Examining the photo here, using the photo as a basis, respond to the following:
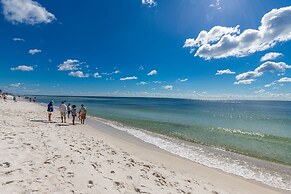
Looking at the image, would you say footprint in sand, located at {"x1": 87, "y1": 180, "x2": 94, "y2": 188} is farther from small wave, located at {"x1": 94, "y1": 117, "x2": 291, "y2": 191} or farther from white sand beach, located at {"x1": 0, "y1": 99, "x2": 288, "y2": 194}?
small wave, located at {"x1": 94, "y1": 117, "x2": 291, "y2": 191}

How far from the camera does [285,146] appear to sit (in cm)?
1938

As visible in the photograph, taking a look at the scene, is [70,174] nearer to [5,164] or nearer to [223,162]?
[5,164]

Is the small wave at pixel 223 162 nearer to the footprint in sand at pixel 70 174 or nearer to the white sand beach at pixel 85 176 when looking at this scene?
the white sand beach at pixel 85 176

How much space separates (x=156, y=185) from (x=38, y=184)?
356cm

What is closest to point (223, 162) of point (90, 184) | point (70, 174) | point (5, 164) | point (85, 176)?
point (85, 176)

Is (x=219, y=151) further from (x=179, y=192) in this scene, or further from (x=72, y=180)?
(x=72, y=180)

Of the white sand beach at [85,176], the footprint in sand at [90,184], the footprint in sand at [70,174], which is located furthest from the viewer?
the footprint in sand at [70,174]

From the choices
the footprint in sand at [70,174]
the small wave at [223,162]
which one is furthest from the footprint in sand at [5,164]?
Answer: the small wave at [223,162]

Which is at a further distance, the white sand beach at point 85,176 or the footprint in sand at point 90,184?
the footprint in sand at point 90,184

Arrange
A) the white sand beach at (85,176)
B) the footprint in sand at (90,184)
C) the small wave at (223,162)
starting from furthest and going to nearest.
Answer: the small wave at (223,162), the footprint in sand at (90,184), the white sand beach at (85,176)

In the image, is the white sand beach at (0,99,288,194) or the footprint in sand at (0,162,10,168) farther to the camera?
the footprint in sand at (0,162,10,168)

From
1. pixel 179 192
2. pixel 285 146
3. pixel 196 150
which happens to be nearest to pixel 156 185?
pixel 179 192

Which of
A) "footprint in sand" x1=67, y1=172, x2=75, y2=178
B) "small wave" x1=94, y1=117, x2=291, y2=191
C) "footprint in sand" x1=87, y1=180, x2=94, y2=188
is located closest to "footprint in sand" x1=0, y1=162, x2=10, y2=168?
A: "footprint in sand" x1=67, y1=172, x2=75, y2=178

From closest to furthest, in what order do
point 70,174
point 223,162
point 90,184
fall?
point 90,184 < point 70,174 < point 223,162
